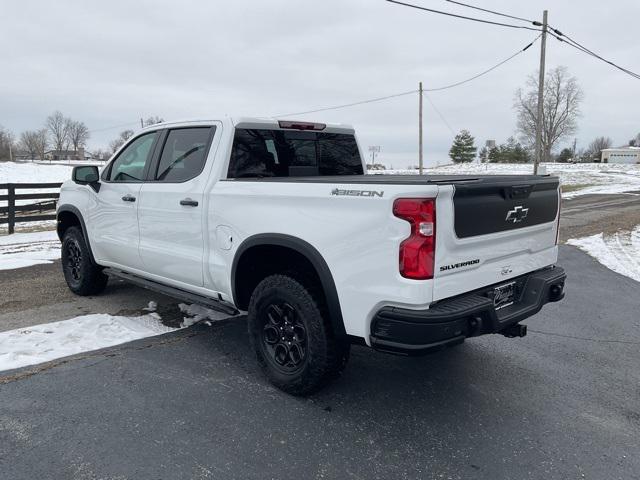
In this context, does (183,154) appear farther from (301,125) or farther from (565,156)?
(565,156)

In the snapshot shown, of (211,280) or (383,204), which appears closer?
(383,204)

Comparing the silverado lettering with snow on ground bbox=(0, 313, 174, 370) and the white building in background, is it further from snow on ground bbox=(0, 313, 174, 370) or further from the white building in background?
the white building in background

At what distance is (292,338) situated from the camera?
3.52 m

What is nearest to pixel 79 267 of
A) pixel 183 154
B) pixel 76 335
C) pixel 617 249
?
pixel 76 335

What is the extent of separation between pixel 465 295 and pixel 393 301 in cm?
52

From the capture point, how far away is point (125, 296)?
231 inches

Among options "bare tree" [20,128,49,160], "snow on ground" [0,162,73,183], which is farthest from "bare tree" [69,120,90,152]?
"snow on ground" [0,162,73,183]

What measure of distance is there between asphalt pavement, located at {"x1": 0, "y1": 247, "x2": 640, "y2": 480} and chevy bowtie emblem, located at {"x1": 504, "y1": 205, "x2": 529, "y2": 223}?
1.29 metres

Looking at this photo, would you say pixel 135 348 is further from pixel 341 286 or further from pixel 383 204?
pixel 383 204

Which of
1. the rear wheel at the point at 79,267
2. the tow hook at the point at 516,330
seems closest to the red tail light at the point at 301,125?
the tow hook at the point at 516,330

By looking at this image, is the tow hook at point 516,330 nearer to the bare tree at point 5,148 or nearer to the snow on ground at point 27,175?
the snow on ground at point 27,175

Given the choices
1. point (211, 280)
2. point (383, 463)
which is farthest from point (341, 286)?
point (211, 280)

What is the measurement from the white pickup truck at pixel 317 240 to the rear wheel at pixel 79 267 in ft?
2.08

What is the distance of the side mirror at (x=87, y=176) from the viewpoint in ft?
17.1
